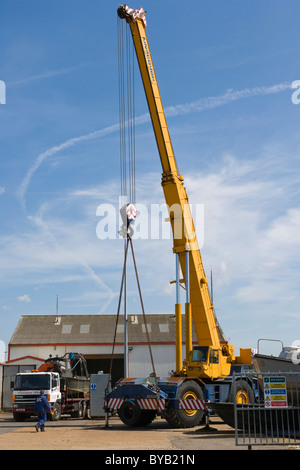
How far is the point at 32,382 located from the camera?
26094 mm

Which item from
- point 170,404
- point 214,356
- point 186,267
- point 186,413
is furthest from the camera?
point 186,267

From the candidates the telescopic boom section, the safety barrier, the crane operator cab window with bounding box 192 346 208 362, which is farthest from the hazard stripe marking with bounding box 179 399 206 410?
the telescopic boom section

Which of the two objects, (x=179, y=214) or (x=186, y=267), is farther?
(x=179, y=214)

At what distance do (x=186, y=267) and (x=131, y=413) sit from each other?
6.27 m

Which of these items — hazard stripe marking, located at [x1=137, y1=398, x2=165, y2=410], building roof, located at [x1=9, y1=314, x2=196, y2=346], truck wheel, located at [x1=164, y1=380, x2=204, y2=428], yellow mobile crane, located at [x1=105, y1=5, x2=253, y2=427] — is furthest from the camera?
building roof, located at [x1=9, y1=314, x2=196, y2=346]

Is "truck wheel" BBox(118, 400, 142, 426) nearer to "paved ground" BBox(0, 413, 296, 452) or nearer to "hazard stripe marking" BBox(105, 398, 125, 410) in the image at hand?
"hazard stripe marking" BBox(105, 398, 125, 410)

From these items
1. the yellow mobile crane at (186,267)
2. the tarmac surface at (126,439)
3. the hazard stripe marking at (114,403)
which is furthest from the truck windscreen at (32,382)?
the yellow mobile crane at (186,267)

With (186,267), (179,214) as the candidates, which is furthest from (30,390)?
(179,214)

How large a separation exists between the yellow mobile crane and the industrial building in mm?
20851

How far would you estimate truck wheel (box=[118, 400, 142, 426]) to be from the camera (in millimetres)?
21094

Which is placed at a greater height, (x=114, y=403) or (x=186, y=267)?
(x=186, y=267)

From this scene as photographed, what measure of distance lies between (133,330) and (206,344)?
78.7ft

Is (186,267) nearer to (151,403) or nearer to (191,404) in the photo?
(191,404)
